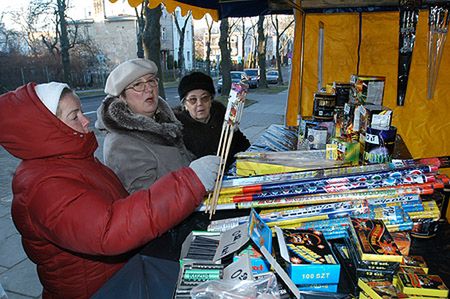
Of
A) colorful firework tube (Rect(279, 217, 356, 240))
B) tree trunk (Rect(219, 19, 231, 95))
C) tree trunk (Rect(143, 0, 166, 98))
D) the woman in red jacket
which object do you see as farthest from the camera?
tree trunk (Rect(219, 19, 231, 95))

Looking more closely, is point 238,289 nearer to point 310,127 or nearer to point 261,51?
point 310,127

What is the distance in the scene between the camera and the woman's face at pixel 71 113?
1411 millimetres

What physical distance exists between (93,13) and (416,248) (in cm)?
5191

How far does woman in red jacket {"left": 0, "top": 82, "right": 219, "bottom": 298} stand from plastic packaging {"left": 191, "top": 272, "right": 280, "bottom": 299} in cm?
28

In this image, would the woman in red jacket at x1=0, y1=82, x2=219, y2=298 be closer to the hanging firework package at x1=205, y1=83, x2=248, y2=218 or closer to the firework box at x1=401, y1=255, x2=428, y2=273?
the hanging firework package at x1=205, y1=83, x2=248, y2=218

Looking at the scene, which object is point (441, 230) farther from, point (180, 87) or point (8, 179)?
point (8, 179)

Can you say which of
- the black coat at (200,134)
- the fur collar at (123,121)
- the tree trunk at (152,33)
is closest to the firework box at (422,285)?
the fur collar at (123,121)

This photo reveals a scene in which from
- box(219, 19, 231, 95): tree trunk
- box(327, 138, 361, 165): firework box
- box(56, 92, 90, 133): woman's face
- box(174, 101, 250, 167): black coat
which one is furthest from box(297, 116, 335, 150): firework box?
box(219, 19, 231, 95): tree trunk

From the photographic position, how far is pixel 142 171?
6.42ft

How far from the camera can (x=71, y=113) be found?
1437 mm

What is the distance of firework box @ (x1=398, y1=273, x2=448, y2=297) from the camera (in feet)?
3.04

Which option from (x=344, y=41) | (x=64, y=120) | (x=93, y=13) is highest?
(x=93, y=13)

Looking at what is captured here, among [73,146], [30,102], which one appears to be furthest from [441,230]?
[30,102]

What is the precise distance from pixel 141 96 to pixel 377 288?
1.72 meters
